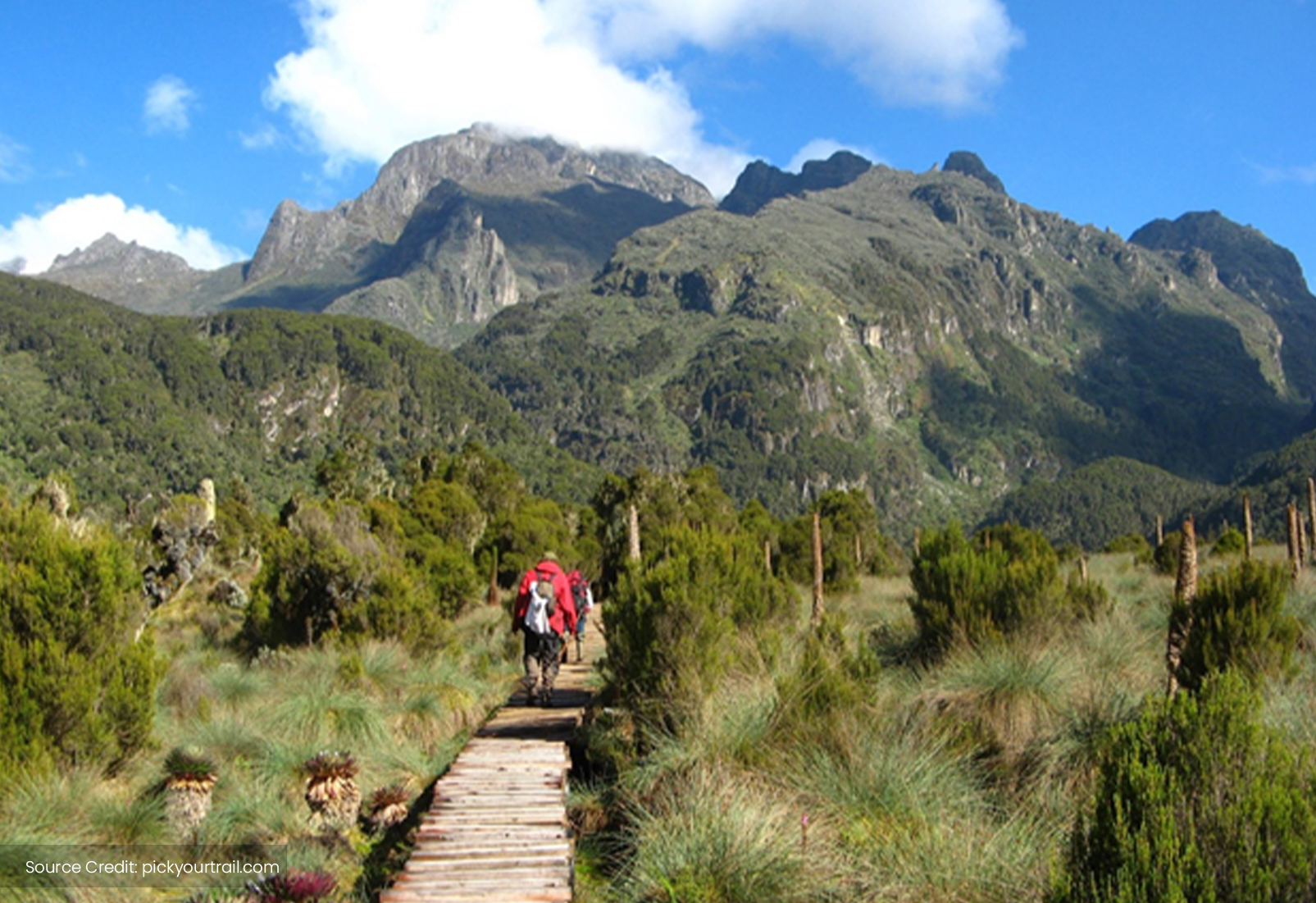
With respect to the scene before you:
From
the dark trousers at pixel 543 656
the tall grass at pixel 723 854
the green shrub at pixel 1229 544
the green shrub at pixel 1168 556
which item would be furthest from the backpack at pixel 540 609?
the green shrub at pixel 1229 544

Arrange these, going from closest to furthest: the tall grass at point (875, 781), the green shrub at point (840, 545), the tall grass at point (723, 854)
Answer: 1. the tall grass at point (875, 781)
2. the tall grass at point (723, 854)
3. the green shrub at point (840, 545)

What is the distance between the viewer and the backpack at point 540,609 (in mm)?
10883

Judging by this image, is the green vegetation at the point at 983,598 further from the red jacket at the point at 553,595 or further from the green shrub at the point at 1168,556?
the green shrub at the point at 1168,556

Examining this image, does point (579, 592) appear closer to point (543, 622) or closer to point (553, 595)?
point (553, 595)

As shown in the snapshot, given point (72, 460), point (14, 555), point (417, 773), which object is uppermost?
point (72, 460)

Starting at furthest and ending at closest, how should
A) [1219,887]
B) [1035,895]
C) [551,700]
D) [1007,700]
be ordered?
1. [551,700]
2. [1007,700]
3. [1035,895]
4. [1219,887]

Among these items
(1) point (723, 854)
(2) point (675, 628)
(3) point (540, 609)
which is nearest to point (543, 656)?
(3) point (540, 609)

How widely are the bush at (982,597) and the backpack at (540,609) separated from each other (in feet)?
14.1

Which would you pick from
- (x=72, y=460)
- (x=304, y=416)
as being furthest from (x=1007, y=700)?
(x=304, y=416)

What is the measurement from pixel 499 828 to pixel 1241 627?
6175 millimetres

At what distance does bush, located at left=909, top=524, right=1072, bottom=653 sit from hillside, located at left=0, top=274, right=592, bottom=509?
102 m

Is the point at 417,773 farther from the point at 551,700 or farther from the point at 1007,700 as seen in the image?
the point at 1007,700

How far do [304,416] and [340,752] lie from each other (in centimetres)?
16168

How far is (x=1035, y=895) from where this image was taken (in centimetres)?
458
